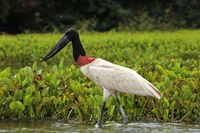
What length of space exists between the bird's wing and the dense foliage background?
18.0 m

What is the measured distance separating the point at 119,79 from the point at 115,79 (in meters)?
0.05

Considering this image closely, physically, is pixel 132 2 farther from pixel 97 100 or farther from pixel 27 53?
pixel 97 100

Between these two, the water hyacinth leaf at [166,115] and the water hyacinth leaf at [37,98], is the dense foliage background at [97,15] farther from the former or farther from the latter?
the water hyacinth leaf at [166,115]

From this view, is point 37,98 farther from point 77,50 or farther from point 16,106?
point 77,50

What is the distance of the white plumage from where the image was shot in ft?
27.2

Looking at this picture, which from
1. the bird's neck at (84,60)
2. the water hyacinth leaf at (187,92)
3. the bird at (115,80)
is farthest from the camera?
the water hyacinth leaf at (187,92)

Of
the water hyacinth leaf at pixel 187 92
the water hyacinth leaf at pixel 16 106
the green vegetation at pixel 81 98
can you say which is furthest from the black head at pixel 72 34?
the water hyacinth leaf at pixel 187 92

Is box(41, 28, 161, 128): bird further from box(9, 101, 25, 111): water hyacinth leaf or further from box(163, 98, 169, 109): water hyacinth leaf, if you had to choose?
box(9, 101, 25, 111): water hyacinth leaf

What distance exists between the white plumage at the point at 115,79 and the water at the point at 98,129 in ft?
1.34

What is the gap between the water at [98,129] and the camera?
8.27 meters

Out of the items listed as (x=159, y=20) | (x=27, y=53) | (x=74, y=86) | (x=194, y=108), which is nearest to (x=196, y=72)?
(x=194, y=108)

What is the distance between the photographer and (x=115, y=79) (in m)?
8.45

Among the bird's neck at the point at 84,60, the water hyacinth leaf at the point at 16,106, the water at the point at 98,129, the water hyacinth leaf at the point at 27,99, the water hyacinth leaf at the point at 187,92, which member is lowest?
the water at the point at 98,129

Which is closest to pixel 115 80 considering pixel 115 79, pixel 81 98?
pixel 115 79
